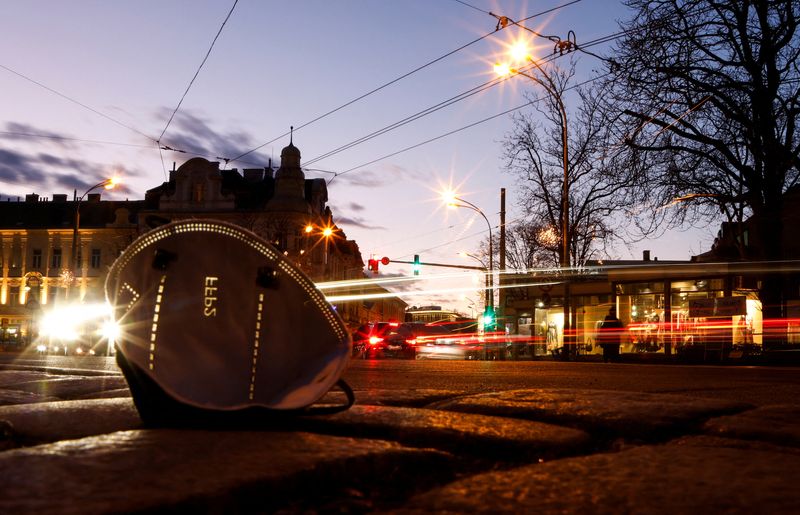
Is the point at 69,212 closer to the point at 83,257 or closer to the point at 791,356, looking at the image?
the point at 83,257

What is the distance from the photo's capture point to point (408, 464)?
163cm

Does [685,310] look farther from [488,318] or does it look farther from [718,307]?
[488,318]

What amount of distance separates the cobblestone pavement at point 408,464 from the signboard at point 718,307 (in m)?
24.6

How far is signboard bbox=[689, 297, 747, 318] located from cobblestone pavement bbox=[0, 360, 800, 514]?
24.6 m

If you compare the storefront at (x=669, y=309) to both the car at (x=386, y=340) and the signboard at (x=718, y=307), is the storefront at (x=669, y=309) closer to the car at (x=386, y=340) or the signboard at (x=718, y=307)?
the signboard at (x=718, y=307)

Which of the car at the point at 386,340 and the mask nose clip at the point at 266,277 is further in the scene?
the car at the point at 386,340

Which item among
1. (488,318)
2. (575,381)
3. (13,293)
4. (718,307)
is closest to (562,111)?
(718,307)

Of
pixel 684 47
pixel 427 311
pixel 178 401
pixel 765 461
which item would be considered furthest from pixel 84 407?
pixel 427 311

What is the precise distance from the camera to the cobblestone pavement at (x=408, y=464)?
1.20m

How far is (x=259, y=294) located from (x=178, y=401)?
0.35 metres

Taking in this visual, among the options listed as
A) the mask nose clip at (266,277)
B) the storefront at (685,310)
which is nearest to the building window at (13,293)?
the storefront at (685,310)

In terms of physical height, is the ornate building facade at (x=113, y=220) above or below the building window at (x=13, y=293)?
above

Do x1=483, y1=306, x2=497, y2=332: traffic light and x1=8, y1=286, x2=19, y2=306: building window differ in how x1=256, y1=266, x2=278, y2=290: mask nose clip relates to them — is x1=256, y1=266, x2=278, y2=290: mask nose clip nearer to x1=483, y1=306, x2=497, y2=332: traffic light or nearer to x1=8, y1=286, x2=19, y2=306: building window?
x1=483, y1=306, x2=497, y2=332: traffic light

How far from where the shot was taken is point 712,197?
21688mm
